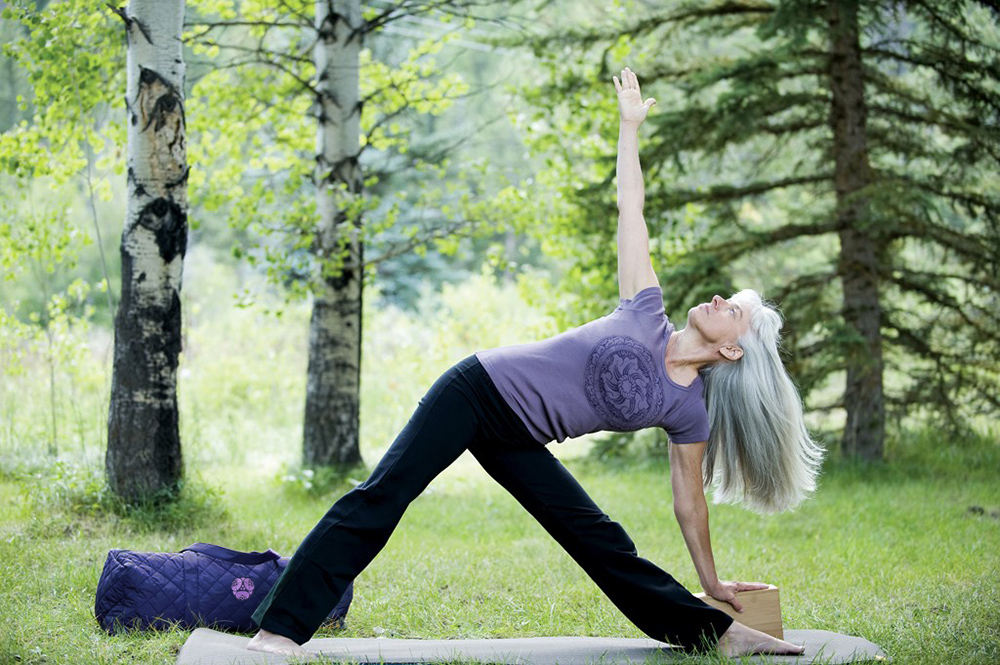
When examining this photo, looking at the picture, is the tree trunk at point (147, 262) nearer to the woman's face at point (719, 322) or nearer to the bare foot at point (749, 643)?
the woman's face at point (719, 322)

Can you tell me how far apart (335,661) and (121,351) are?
2.75m

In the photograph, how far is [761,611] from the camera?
3443mm

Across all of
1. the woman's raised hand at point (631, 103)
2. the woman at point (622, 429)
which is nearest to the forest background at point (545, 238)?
the woman at point (622, 429)

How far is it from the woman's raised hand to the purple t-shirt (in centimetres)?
69

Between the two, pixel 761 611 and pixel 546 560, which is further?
pixel 546 560

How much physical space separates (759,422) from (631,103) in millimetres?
1166

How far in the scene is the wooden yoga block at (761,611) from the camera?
3.41m

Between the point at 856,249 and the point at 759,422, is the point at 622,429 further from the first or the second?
the point at 856,249

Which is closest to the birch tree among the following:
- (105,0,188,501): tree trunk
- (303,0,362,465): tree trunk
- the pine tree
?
(303,0,362,465): tree trunk

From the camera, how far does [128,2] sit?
530 cm

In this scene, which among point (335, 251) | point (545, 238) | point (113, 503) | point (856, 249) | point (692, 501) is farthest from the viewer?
point (545, 238)

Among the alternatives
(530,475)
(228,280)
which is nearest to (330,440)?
(530,475)

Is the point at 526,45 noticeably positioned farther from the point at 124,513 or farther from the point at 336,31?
the point at 124,513

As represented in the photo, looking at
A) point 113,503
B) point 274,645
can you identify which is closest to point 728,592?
point 274,645
